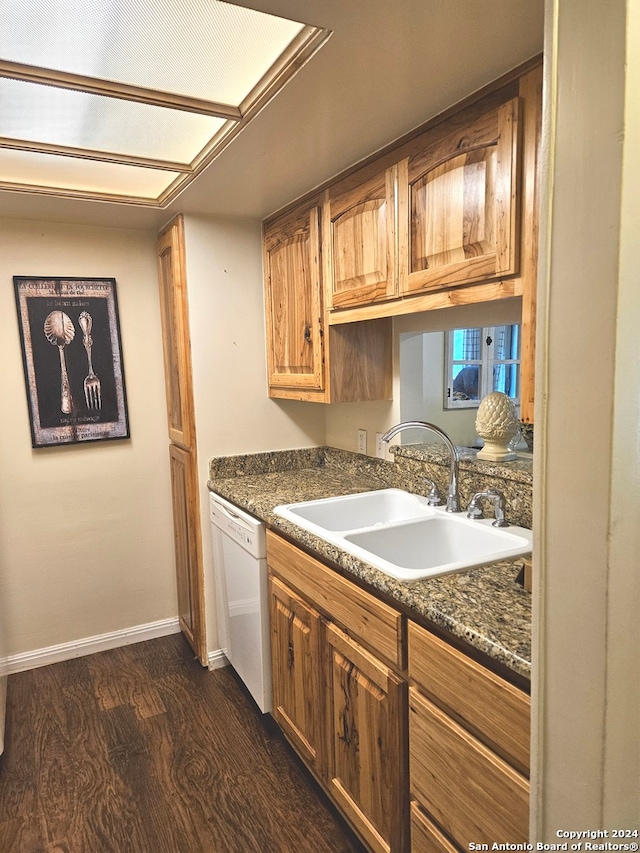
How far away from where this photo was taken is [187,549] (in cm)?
268

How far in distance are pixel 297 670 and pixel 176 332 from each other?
5.21 ft

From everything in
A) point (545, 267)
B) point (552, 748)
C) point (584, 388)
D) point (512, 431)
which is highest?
point (545, 267)

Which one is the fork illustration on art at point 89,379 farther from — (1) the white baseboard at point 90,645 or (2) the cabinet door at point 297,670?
(2) the cabinet door at point 297,670

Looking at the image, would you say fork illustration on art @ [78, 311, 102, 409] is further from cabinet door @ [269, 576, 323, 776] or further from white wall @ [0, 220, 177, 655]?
cabinet door @ [269, 576, 323, 776]

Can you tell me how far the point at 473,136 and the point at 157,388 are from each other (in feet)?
6.57

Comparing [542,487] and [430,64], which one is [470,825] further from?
[430,64]

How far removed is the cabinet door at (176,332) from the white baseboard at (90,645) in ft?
3.45

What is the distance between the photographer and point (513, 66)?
125 centimetres

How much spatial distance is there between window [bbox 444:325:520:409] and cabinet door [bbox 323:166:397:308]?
579 mm

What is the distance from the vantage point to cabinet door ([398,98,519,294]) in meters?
1.28

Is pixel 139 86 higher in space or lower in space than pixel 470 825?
higher

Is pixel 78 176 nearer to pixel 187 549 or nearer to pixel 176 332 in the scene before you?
pixel 176 332

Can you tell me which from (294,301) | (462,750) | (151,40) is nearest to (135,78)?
(151,40)

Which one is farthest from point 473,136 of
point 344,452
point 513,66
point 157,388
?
point 157,388
